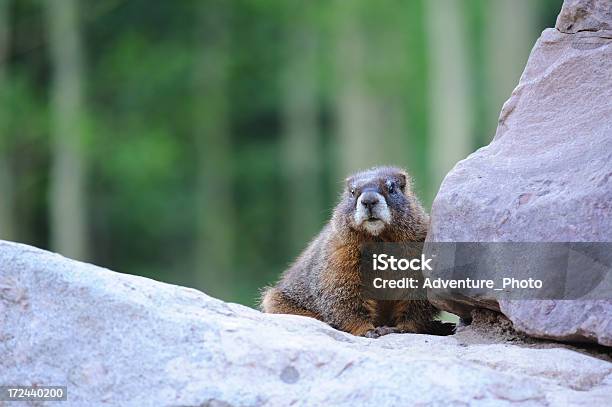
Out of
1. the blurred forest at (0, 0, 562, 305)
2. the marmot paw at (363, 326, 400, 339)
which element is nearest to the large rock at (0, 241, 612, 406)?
the marmot paw at (363, 326, 400, 339)

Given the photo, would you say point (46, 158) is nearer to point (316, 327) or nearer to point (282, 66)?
point (282, 66)

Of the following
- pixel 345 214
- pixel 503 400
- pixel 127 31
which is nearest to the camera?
pixel 503 400

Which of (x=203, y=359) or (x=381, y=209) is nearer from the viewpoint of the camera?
(x=203, y=359)

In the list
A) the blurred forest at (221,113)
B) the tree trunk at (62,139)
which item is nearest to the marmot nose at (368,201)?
the blurred forest at (221,113)

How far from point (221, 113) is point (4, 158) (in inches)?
A: 265

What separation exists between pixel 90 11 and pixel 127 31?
265 centimetres

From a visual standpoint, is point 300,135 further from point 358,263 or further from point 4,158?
point 358,263

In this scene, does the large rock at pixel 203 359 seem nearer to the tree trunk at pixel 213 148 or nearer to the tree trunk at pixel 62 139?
the tree trunk at pixel 62 139

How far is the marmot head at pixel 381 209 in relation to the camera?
667 centimetres

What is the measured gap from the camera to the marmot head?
667cm

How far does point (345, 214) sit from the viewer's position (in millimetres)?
6879

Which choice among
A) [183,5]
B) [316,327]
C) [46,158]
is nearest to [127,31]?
[183,5]

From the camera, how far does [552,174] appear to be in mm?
5617

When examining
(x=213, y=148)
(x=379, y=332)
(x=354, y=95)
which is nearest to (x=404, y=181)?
(x=379, y=332)
